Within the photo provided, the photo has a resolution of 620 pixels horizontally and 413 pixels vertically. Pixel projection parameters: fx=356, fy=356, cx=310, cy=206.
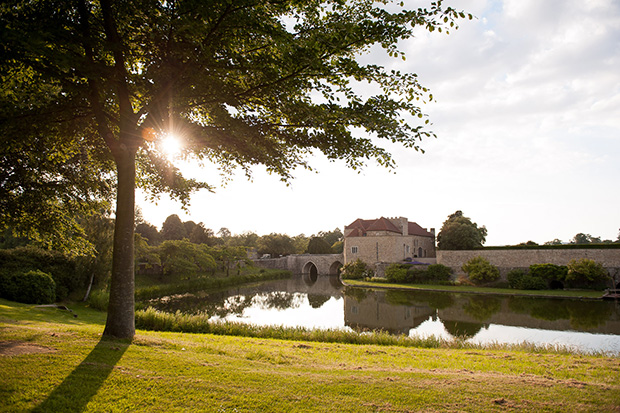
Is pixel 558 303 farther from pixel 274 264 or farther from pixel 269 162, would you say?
pixel 274 264

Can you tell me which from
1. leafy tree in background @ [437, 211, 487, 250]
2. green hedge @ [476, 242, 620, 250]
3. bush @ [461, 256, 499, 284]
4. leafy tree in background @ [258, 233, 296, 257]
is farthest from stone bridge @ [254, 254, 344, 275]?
bush @ [461, 256, 499, 284]

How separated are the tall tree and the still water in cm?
919

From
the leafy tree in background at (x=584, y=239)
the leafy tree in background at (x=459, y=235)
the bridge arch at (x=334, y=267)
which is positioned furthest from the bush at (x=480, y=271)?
the leafy tree in background at (x=584, y=239)

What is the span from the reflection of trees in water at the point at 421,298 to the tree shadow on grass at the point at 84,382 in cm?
1953

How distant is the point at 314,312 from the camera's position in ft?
68.3

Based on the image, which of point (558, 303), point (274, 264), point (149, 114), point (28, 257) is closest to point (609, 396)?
point (149, 114)

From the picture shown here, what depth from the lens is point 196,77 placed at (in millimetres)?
6133

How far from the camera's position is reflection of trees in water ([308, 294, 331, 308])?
78.4 feet

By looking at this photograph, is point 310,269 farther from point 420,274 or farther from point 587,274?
point 587,274

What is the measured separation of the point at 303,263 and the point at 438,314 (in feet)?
128

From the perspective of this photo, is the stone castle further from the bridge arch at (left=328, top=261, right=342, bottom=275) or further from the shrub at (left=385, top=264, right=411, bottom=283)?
the shrub at (left=385, top=264, right=411, bottom=283)

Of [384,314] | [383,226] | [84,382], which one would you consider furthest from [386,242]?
[84,382]

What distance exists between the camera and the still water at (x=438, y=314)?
47.2ft

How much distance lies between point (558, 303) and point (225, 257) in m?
29.8
